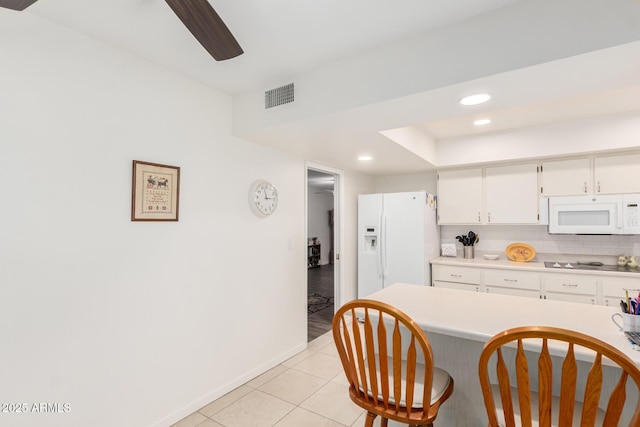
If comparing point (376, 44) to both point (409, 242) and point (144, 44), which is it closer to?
point (144, 44)

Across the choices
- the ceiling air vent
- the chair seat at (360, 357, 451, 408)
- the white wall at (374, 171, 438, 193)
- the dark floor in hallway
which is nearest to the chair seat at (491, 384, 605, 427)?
the chair seat at (360, 357, 451, 408)

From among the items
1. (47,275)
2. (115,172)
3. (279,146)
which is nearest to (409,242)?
(279,146)

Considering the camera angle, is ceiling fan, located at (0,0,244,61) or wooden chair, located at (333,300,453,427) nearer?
ceiling fan, located at (0,0,244,61)

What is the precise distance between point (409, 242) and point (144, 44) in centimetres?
321

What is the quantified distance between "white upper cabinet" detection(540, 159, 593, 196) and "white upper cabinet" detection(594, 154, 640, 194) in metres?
0.08

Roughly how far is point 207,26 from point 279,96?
1.02 m

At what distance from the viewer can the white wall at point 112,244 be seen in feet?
4.97

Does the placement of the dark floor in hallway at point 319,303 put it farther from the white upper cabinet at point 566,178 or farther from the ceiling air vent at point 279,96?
the white upper cabinet at point 566,178

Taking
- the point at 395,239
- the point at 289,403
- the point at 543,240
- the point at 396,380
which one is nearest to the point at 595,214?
the point at 543,240

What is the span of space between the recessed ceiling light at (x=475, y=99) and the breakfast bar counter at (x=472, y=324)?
1.21 m

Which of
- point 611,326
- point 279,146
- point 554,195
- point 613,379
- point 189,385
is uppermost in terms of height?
point 279,146

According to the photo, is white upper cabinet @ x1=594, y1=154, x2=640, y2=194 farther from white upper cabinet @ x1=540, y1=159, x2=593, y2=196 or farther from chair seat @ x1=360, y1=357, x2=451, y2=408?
chair seat @ x1=360, y1=357, x2=451, y2=408

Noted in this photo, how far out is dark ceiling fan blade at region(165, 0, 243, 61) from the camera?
1157mm

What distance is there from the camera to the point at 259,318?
282 centimetres
